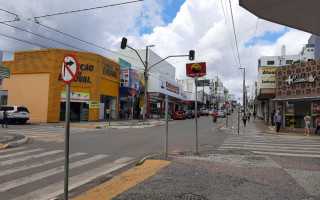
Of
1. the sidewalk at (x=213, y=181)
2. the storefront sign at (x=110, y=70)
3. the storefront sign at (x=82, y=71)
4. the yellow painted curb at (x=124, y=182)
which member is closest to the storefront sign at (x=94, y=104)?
the storefront sign at (x=82, y=71)

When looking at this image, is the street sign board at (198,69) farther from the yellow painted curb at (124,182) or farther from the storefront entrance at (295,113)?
the storefront entrance at (295,113)

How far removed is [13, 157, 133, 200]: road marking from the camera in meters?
5.13

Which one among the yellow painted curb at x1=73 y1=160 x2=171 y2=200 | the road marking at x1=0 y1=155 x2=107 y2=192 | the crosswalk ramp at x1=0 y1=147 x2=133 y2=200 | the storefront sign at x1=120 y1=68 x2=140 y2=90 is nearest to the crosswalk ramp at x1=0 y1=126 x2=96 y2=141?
the crosswalk ramp at x1=0 y1=147 x2=133 y2=200

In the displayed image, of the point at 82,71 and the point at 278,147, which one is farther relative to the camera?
the point at 82,71

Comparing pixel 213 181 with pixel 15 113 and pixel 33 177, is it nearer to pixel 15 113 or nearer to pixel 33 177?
pixel 33 177

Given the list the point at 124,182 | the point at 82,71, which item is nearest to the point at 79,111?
the point at 82,71

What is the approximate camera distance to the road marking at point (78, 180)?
16.8 feet

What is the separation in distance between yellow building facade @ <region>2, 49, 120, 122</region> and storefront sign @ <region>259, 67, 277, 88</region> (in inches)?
690

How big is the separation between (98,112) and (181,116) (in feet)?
51.7

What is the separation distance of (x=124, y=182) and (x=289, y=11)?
4916mm

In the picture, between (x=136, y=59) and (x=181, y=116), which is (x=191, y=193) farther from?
(x=136, y=59)

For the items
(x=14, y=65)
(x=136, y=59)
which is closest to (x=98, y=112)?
(x=14, y=65)

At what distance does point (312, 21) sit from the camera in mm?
5383

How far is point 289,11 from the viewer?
5070 millimetres
